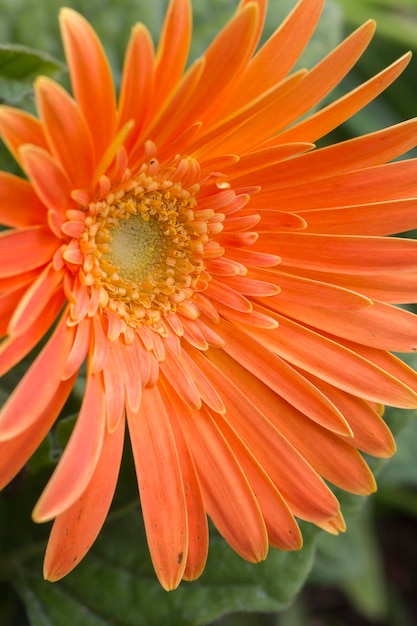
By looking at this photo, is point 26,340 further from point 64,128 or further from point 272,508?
point 272,508

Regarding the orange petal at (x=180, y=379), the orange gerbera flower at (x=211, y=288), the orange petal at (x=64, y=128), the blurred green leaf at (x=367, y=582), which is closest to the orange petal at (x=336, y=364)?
the orange gerbera flower at (x=211, y=288)

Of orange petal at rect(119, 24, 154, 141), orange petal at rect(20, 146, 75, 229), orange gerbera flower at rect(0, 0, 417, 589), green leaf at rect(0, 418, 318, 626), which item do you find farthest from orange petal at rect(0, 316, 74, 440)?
green leaf at rect(0, 418, 318, 626)

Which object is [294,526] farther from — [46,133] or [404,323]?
[46,133]

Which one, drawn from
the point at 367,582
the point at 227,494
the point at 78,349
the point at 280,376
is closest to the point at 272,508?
the point at 227,494

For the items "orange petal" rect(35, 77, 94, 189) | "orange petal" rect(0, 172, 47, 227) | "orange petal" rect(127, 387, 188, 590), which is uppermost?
"orange petal" rect(35, 77, 94, 189)

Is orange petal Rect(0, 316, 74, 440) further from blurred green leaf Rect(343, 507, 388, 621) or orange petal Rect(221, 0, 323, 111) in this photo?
blurred green leaf Rect(343, 507, 388, 621)

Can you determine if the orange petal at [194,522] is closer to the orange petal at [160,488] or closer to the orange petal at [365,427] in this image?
the orange petal at [160,488]

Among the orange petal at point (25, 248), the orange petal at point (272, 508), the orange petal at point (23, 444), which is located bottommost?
the orange petal at point (272, 508)
